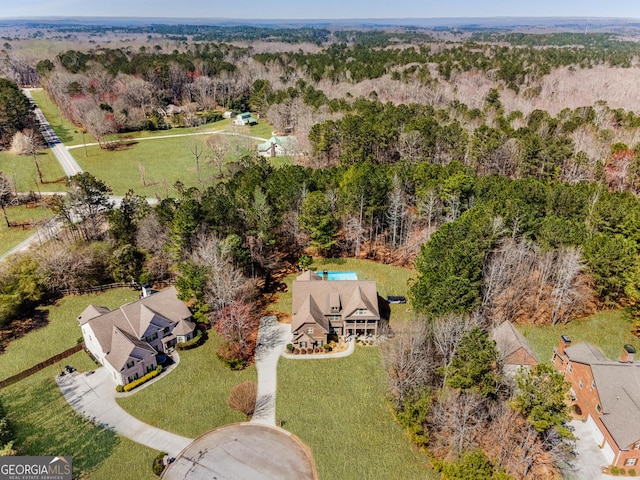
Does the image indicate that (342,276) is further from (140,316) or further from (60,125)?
(60,125)

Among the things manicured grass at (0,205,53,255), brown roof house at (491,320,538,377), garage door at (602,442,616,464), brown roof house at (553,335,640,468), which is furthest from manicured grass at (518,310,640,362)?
manicured grass at (0,205,53,255)

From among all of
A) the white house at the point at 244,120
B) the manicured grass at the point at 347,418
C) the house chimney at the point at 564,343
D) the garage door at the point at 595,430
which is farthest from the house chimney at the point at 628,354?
the white house at the point at 244,120

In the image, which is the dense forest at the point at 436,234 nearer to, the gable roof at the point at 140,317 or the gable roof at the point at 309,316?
the gable roof at the point at 140,317

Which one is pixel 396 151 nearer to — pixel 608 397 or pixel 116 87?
pixel 608 397

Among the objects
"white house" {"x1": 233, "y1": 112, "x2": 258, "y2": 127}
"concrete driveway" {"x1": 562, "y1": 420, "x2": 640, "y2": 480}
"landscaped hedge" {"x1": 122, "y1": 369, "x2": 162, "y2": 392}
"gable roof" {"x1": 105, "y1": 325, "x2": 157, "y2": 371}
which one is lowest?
"landscaped hedge" {"x1": 122, "y1": 369, "x2": 162, "y2": 392}

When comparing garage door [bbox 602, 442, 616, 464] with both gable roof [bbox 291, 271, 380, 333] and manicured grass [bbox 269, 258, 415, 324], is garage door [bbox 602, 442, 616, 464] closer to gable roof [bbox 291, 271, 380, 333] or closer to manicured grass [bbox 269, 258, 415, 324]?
manicured grass [bbox 269, 258, 415, 324]
